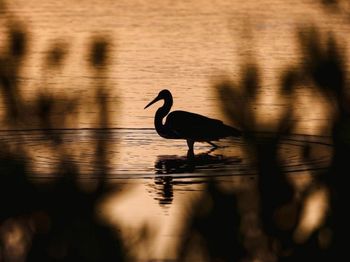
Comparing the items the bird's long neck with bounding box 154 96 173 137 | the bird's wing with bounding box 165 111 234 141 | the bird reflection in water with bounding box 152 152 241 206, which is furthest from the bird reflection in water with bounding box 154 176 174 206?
the bird's long neck with bounding box 154 96 173 137

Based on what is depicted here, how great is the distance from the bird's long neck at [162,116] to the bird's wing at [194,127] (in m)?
0.08

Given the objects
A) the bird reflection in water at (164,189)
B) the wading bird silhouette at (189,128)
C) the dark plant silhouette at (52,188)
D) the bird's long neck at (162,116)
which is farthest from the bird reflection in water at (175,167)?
the dark plant silhouette at (52,188)

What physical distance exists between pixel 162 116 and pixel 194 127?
82 cm

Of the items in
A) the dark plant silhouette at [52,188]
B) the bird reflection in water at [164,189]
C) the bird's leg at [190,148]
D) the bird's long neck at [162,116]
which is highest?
the dark plant silhouette at [52,188]

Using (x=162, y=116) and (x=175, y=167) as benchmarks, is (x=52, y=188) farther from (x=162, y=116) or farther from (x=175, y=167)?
(x=162, y=116)

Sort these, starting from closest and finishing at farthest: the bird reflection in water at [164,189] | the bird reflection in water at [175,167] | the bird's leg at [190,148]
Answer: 1. the bird reflection in water at [164,189]
2. the bird reflection in water at [175,167]
3. the bird's leg at [190,148]

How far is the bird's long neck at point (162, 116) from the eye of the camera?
11.8 meters

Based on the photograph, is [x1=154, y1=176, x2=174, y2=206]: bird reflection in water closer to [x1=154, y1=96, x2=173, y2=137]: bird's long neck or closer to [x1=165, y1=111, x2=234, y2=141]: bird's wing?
[x1=165, y1=111, x2=234, y2=141]: bird's wing

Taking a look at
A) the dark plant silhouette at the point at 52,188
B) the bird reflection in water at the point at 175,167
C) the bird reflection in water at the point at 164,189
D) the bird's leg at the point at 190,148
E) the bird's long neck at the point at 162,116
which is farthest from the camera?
the bird's long neck at the point at 162,116

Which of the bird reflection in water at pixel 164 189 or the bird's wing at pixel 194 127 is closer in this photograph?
the bird reflection in water at pixel 164 189

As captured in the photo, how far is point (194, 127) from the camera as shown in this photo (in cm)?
1139

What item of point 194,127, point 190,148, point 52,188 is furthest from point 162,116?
point 52,188

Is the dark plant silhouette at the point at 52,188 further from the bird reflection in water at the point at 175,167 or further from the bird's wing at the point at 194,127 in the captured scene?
the bird's wing at the point at 194,127

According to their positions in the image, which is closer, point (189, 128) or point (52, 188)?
point (52, 188)
